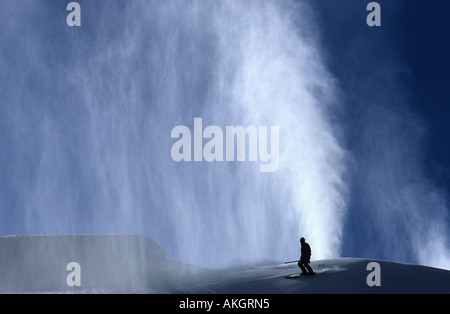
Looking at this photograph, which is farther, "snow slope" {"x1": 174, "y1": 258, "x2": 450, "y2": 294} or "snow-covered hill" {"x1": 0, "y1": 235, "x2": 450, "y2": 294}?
"snow-covered hill" {"x1": 0, "y1": 235, "x2": 450, "y2": 294}

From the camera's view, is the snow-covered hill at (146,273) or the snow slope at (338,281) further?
the snow-covered hill at (146,273)

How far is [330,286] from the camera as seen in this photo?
25531mm

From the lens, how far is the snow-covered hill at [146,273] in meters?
26.3

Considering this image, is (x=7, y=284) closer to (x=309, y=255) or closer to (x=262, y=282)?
(x=262, y=282)

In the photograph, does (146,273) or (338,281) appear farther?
(146,273)

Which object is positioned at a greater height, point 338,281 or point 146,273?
point 338,281

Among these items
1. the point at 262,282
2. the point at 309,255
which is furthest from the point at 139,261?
the point at 309,255

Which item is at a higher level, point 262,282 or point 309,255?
point 309,255

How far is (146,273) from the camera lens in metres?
38.0

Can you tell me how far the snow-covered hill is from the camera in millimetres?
26281
